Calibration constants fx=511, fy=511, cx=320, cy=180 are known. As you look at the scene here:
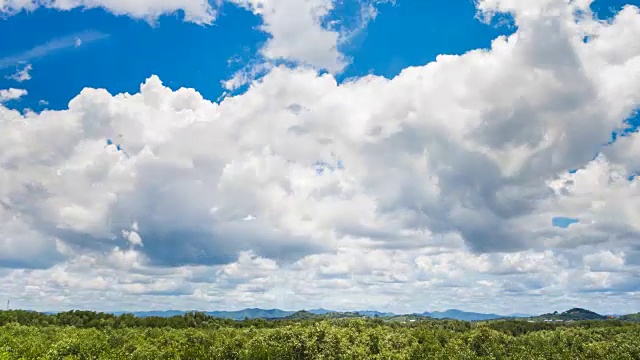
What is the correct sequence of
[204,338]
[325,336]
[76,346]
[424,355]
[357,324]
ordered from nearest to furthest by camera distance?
[76,346], [325,336], [424,355], [204,338], [357,324]

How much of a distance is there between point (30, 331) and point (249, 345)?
7631 centimetres

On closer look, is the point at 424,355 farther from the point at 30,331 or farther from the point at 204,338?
the point at 30,331

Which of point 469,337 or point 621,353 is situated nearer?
point 621,353

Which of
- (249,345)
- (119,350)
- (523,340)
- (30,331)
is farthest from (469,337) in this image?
(30,331)

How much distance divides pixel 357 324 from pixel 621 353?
268ft

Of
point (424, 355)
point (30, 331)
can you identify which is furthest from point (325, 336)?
point (30, 331)

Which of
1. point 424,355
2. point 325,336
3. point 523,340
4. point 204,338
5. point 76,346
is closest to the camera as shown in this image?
point 76,346

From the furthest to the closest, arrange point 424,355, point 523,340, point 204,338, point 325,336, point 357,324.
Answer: point 357,324
point 523,340
point 204,338
point 424,355
point 325,336

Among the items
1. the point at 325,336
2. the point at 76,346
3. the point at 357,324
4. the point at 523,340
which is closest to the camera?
the point at 76,346

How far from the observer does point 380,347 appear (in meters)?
133

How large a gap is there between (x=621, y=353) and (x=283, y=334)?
82.4 m

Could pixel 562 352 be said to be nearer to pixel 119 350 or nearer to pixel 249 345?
pixel 249 345

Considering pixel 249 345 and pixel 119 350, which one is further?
pixel 249 345

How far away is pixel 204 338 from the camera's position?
146375 millimetres
